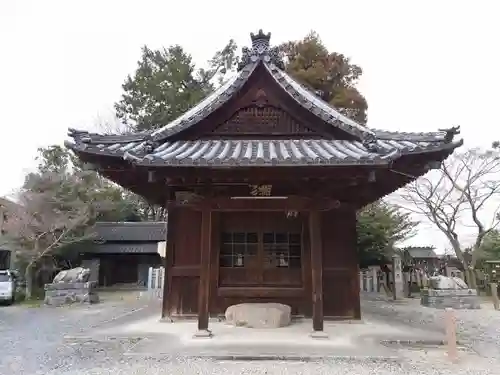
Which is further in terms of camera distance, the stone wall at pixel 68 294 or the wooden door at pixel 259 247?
the stone wall at pixel 68 294

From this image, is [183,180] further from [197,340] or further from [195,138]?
[197,340]

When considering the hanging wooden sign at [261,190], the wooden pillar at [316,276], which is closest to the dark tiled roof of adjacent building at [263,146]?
the hanging wooden sign at [261,190]

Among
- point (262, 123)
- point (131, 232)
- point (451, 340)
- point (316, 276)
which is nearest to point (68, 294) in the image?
point (131, 232)

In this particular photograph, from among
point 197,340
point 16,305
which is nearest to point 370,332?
point 197,340

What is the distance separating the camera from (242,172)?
7.52 metres

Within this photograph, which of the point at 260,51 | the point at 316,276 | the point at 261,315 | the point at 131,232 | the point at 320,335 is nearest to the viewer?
the point at 320,335

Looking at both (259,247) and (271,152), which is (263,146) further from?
(259,247)

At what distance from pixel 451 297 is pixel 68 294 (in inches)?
662

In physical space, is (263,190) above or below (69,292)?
above

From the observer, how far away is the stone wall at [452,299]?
16.5 m

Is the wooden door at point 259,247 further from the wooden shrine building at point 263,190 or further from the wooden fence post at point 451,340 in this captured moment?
the wooden fence post at point 451,340

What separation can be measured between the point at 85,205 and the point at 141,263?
8493 mm

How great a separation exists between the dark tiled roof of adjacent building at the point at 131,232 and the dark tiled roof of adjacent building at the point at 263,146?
77.8ft

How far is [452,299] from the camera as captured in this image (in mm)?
16781
